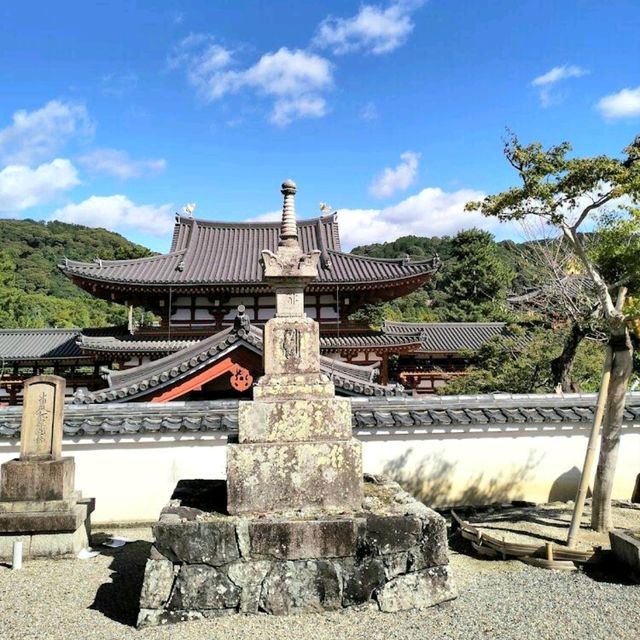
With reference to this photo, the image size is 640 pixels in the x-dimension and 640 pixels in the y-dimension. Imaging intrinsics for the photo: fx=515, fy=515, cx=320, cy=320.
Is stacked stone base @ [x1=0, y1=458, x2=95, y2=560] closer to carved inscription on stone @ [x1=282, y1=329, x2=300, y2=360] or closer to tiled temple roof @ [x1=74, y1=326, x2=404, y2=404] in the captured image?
carved inscription on stone @ [x1=282, y1=329, x2=300, y2=360]

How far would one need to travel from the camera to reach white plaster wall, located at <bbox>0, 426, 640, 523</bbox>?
312 inches

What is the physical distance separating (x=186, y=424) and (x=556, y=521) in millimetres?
5425

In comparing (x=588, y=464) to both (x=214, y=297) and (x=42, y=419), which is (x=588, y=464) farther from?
(x=214, y=297)

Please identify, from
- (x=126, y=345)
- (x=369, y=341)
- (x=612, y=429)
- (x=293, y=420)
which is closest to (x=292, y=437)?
(x=293, y=420)

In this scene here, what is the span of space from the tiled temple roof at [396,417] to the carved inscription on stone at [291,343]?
3.53 metres

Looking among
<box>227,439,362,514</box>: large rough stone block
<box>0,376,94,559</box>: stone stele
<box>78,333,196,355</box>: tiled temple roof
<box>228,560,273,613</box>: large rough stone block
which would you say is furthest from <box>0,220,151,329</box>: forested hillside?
<box>228,560,273,613</box>: large rough stone block

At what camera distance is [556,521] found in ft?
22.7

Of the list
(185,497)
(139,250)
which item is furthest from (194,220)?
(139,250)

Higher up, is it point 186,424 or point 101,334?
point 101,334

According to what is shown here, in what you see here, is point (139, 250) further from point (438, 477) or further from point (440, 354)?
point (438, 477)

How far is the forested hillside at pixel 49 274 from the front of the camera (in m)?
47.8

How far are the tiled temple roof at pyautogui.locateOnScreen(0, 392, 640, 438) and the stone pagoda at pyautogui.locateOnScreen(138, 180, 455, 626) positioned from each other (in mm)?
3397

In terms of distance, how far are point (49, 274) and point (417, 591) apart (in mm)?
77933

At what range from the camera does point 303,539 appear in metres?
3.96
